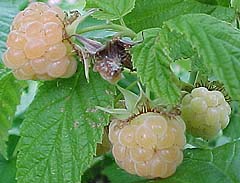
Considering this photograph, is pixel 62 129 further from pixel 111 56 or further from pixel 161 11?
pixel 161 11

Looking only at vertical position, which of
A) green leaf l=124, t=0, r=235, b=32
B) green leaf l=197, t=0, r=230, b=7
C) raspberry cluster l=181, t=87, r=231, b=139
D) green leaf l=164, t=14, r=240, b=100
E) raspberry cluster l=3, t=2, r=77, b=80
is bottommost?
raspberry cluster l=181, t=87, r=231, b=139

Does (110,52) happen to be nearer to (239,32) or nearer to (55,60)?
(55,60)

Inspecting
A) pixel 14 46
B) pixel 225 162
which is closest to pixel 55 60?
pixel 14 46

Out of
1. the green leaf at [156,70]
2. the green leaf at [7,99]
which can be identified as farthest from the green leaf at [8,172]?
the green leaf at [156,70]

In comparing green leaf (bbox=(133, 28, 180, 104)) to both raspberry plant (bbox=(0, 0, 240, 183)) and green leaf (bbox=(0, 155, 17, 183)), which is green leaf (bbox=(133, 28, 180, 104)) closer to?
raspberry plant (bbox=(0, 0, 240, 183))

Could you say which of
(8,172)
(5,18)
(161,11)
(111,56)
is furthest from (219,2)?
(8,172)

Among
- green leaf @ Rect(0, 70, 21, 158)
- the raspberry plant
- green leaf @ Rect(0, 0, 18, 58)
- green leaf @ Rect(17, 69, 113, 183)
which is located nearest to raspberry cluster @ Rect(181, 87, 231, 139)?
the raspberry plant
